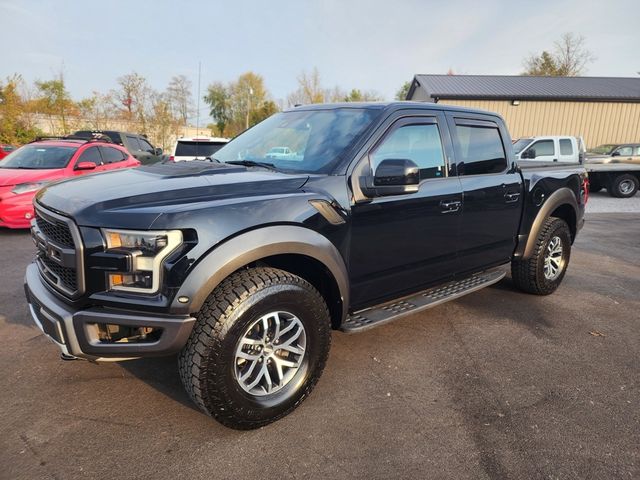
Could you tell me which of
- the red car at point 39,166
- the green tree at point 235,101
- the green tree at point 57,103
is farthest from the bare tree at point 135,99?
the green tree at point 235,101

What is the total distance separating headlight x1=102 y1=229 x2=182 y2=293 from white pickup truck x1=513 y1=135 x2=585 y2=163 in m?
13.8

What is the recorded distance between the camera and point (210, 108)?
6775 centimetres


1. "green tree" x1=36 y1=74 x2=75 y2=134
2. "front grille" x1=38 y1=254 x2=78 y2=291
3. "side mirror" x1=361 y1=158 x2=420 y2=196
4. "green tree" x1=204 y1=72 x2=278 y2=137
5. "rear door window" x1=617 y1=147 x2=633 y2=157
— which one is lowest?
"front grille" x1=38 y1=254 x2=78 y2=291

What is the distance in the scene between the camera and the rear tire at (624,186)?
48.4 feet

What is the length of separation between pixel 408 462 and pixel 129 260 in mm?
1731

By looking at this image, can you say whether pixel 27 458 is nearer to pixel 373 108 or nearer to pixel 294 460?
pixel 294 460

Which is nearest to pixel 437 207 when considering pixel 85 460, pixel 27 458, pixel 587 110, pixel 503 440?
pixel 503 440

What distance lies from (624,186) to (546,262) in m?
13.3

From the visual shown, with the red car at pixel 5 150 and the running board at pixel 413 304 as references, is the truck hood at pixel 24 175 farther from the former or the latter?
the running board at pixel 413 304

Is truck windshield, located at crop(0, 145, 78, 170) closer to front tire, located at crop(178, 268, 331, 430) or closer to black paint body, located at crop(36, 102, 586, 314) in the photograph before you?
black paint body, located at crop(36, 102, 586, 314)

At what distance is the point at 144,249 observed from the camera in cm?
207

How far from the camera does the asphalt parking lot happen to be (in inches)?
86.4

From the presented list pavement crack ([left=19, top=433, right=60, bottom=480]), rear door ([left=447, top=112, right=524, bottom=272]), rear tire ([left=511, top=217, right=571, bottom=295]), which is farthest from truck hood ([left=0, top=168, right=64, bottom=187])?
rear tire ([left=511, top=217, right=571, bottom=295])

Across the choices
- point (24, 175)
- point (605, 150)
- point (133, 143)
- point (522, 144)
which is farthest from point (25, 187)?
point (605, 150)
